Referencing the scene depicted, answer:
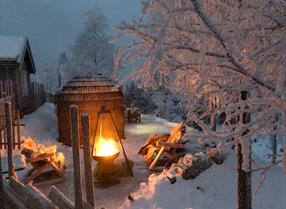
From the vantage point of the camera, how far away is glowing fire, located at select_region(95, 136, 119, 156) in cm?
909

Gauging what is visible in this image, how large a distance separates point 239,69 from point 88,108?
12068 mm

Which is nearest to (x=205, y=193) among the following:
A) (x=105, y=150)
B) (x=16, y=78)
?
(x=105, y=150)

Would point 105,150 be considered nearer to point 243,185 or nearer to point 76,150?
point 76,150

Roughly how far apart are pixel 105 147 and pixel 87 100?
5.32m

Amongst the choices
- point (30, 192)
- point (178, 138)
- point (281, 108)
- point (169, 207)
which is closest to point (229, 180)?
point (169, 207)

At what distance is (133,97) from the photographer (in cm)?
3712

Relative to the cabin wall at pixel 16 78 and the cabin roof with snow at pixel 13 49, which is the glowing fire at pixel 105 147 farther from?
the cabin roof with snow at pixel 13 49

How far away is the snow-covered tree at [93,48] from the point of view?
33.5 m

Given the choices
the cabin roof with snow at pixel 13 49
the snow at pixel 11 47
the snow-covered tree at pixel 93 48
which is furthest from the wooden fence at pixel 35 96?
the snow-covered tree at pixel 93 48

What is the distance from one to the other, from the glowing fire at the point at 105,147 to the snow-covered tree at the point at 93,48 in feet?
80.7

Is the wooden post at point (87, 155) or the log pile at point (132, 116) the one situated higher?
the wooden post at point (87, 155)

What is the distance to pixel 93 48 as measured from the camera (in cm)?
3347

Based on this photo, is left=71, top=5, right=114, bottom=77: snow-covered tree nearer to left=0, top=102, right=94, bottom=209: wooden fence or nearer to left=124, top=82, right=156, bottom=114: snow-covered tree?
left=124, top=82, right=156, bottom=114: snow-covered tree

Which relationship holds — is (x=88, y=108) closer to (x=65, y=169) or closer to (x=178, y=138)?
(x=65, y=169)
